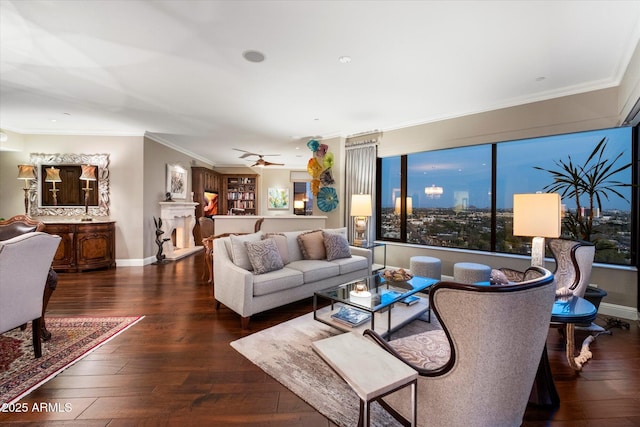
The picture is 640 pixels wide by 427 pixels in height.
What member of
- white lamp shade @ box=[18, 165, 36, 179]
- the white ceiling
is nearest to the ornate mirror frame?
white lamp shade @ box=[18, 165, 36, 179]

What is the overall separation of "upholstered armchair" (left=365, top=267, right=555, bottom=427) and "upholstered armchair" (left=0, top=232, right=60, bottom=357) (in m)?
2.81

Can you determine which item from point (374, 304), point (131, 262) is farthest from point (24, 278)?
point (131, 262)

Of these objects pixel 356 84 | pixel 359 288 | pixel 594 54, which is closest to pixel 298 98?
pixel 356 84

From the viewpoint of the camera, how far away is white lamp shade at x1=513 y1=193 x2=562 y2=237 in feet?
7.26

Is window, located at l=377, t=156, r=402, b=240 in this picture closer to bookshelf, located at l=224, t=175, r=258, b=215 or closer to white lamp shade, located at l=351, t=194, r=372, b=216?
white lamp shade, located at l=351, t=194, r=372, b=216

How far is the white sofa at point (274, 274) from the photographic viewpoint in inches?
114

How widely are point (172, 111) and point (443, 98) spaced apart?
412 centimetres

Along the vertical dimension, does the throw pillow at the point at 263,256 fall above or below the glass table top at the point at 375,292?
above

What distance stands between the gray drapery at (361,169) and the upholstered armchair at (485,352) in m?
3.95

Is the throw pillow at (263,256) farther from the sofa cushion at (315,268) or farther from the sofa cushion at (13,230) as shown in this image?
the sofa cushion at (13,230)

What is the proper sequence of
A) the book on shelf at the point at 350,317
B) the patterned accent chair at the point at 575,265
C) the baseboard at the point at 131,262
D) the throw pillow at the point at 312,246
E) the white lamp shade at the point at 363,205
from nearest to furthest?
1. the patterned accent chair at the point at 575,265
2. the book on shelf at the point at 350,317
3. the throw pillow at the point at 312,246
4. the white lamp shade at the point at 363,205
5. the baseboard at the point at 131,262

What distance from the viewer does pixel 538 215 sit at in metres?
2.27

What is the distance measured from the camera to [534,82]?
3320 mm

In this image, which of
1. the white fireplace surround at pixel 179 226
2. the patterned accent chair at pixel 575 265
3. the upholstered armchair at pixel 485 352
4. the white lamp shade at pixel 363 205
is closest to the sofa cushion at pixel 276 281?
the white lamp shade at pixel 363 205
